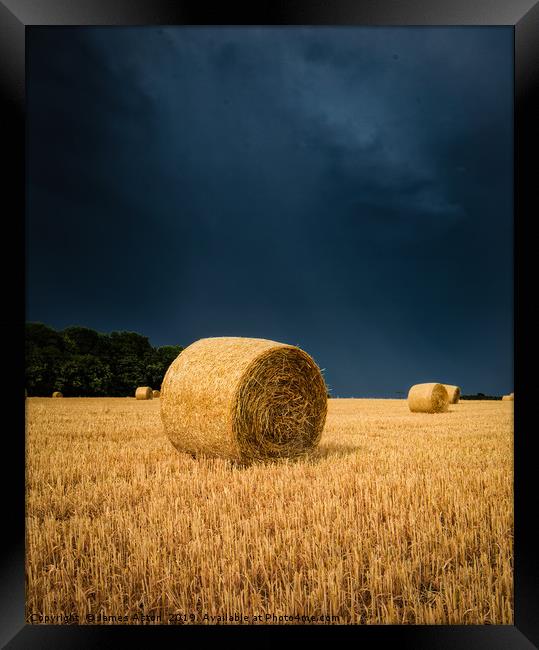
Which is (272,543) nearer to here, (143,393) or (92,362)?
(143,393)

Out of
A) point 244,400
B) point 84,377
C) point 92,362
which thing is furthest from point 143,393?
point 244,400

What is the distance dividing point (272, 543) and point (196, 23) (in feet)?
9.60

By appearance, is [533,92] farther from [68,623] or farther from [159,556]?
[68,623]

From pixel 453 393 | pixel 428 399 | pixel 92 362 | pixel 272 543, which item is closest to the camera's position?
pixel 272 543

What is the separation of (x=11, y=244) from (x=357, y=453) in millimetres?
4841

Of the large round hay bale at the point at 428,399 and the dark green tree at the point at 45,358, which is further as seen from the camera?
the dark green tree at the point at 45,358

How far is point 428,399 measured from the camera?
14609 millimetres

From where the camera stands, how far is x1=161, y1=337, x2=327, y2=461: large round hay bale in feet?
17.9

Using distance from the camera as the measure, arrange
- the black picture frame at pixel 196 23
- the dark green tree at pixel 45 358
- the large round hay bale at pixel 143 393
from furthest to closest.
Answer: the dark green tree at pixel 45 358 → the large round hay bale at pixel 143 393 → the black picture frame at pixel 196 23

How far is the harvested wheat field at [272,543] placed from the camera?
226 centimetres

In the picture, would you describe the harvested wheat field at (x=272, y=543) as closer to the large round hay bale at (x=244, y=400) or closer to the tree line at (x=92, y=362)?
the large round hay bale at (x=244, y=400)

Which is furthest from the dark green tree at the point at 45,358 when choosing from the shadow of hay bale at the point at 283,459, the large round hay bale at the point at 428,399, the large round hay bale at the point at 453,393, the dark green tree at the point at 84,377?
the shadow of hay bale at the point at 283,459

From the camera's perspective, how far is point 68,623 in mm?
2199

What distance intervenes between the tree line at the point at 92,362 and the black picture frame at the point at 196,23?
23179mm
